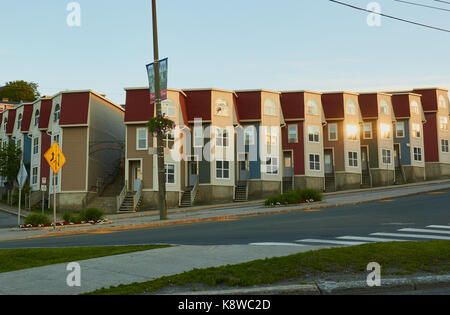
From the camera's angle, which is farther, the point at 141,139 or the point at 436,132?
the point at 436,132

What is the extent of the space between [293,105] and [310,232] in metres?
32.8

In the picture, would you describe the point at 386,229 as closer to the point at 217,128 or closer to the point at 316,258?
the point at 316,258

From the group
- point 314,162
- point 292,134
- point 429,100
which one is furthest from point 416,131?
point 292,134

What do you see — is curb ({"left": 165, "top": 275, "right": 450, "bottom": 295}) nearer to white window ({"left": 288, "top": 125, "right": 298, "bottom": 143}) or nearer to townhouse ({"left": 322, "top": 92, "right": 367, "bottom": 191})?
white window ({"left": 288, "top": 125, "right": 298, "bottom": 143})

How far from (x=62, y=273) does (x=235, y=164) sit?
115 ft

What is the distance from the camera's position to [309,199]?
28.8 metres

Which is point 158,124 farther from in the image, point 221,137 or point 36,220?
point 221,137

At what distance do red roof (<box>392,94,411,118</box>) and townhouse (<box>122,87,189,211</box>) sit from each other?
88.5ft

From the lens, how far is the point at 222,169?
41.1 meters

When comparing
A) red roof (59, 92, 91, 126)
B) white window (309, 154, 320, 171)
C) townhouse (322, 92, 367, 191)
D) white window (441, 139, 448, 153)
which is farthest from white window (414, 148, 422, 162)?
red roof (59, 92, 91, 126)

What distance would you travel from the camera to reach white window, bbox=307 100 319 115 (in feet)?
153
